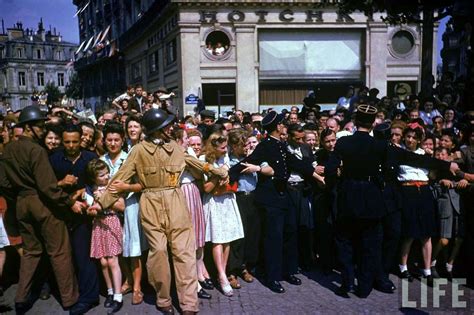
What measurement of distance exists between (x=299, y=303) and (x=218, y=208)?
4.83 ft

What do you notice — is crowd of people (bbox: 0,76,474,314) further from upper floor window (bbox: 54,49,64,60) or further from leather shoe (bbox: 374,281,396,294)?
upper floor window (bbox: 54,49,64,60)

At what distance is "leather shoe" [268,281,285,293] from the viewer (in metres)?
5.37

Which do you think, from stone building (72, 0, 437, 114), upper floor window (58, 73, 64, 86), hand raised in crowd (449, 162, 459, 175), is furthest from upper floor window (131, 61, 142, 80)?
upper floor window (58, 73, 64, 86)

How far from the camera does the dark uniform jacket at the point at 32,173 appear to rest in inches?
184

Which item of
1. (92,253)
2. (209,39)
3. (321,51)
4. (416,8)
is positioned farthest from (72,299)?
(321,51)

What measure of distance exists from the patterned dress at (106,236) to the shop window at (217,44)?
18.6 metres

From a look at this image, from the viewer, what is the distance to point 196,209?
5.26m

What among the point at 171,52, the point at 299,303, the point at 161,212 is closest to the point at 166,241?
the point at 161,212

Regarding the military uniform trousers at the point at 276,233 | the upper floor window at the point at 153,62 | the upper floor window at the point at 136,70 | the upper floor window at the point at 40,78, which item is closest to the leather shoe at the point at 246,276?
the military uniform trousers at the point at 276,233

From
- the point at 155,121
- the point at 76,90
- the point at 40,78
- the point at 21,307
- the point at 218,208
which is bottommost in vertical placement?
the point at 21,307

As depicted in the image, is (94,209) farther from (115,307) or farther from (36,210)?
(115,307)

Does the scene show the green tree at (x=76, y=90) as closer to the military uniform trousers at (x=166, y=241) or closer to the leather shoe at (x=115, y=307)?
the leather shoe at (x=115, y=307)

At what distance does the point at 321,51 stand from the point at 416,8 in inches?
506

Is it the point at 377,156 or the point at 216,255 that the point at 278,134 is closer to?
the point at 377,156
